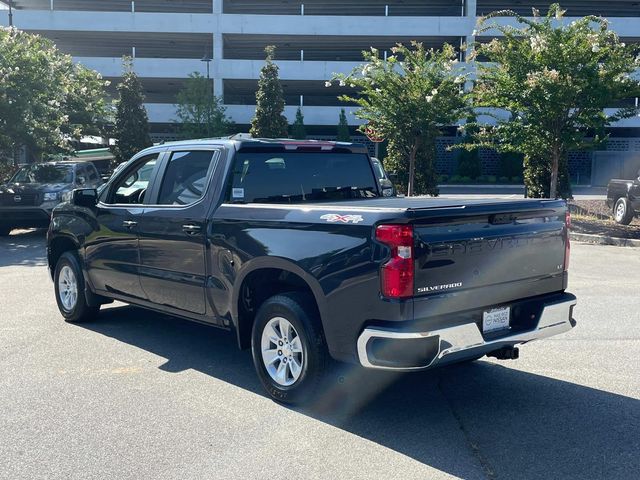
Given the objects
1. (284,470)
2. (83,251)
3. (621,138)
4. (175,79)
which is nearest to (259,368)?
(284,470)

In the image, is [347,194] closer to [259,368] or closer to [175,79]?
[259,368]

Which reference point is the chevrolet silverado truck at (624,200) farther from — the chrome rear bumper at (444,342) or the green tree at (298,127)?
the green tree at (298,127)

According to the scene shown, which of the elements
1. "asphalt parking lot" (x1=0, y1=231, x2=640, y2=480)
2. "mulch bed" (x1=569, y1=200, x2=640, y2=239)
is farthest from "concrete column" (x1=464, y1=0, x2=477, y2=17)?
"asphalt parking lot" (x1=0, y1=231, x2=640, y2=480)

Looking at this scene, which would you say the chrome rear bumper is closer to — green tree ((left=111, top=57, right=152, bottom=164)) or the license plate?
the license plate

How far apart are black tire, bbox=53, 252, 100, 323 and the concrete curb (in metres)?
11.7

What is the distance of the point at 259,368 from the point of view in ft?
16.5

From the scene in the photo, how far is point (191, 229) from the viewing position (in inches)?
215

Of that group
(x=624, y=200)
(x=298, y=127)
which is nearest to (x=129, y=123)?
(x=298, y=127)

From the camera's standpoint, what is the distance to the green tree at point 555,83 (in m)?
15.4

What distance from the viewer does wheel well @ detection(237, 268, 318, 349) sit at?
5039 millimetres

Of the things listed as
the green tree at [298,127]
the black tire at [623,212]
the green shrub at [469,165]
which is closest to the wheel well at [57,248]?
the black tire at [623,212]

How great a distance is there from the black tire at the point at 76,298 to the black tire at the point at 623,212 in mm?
14019

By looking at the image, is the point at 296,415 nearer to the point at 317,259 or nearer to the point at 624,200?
the point at 317,259

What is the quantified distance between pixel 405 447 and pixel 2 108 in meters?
16.3
